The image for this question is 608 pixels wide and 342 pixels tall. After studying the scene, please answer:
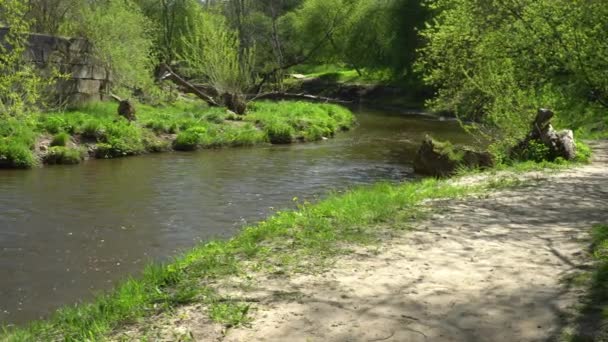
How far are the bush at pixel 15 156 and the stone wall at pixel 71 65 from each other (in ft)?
12.2

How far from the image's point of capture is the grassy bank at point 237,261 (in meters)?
5.70

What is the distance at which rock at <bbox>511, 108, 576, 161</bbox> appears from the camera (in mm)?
14312

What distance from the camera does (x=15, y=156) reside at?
17.6 metres

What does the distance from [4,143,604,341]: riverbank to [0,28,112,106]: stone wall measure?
1451 centimetres

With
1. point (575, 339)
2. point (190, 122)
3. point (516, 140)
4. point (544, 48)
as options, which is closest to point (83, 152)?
point (190, 122)

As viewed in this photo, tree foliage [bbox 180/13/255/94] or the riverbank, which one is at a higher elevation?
tree foliage [bbox 180/13/255/94]

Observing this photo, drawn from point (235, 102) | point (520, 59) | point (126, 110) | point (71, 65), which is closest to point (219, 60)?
point (235, 102)

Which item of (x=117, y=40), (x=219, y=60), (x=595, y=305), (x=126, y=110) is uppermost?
(x=117, y=40)

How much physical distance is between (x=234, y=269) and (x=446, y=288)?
7.22 feet

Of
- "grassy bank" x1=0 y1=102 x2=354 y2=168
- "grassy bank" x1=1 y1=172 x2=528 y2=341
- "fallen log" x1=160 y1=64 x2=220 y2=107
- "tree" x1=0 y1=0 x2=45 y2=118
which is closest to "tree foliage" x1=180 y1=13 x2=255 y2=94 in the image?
"fallen log" x1=160 y1=64 x2=220 y2=107

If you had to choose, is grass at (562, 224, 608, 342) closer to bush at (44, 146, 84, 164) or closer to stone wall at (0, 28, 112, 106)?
bush at (44, 146, 84, 164)

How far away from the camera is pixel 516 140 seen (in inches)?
611

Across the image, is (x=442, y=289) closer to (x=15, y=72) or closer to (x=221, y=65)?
(x=15, y=72)

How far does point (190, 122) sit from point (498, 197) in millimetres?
15574
